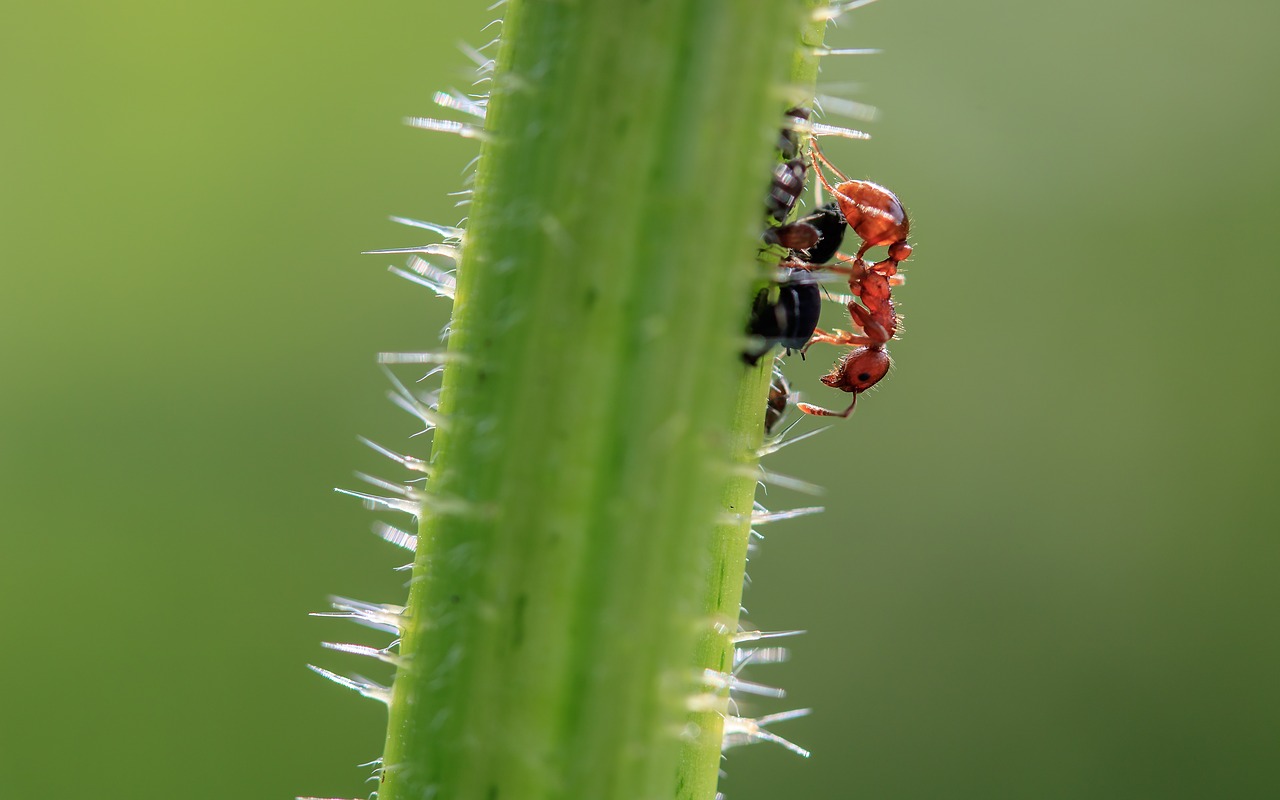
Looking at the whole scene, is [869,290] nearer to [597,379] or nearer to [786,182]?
[786,182]

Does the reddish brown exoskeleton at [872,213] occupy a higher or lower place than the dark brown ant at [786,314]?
higher

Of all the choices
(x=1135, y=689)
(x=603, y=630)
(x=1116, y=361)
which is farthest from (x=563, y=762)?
(x=1116, y=361)

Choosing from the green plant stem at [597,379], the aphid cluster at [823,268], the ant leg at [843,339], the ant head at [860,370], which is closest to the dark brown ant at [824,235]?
the aphid cluster at [823,268]

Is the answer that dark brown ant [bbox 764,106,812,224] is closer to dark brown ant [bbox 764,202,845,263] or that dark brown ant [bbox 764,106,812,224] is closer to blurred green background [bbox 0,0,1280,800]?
dark brown ant [bbox 764,202,845,263]

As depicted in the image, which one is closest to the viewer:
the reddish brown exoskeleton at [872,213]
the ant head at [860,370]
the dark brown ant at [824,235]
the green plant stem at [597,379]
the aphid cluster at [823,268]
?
the green plant stem at [597,379]

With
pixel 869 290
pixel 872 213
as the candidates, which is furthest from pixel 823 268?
pixel 869 290

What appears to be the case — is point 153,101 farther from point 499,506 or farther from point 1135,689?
point 1135,689

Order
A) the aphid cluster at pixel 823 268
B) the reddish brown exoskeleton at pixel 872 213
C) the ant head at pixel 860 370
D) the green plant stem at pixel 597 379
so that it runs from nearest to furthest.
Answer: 1. the green plant stem at pixel 597 379
2. the aphid cluster at pixel 823 268
3. the reddish brown exoskeleton at pixel 872 213
4. the ant head at pixel 860 370

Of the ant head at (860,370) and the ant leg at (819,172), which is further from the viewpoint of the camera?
→ the ant head at (860,370)

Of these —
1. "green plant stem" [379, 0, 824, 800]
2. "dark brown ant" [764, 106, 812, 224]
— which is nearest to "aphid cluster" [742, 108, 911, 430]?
"dark brown ant" [764, 106, 812, 224]

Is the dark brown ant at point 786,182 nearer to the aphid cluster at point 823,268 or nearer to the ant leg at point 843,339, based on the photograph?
the aphid cluster at point 823,268
